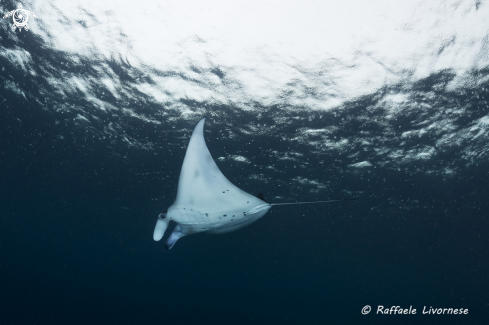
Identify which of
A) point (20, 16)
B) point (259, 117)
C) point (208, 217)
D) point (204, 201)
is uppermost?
point (259, 117)

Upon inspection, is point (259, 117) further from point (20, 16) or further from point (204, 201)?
point (20, 16)

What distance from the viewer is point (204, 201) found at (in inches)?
177

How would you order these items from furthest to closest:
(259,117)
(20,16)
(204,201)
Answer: (259,117) → (20,16) → (204,201)

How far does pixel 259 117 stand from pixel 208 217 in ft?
19.6

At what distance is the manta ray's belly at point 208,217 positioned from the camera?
4.48 metres

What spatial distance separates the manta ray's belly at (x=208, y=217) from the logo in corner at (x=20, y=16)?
6.71 m

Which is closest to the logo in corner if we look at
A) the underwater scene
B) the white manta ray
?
the underwater scene

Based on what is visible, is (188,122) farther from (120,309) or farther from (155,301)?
(155,301)

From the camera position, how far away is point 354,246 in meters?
26.4

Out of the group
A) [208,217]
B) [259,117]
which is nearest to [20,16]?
[259,117]

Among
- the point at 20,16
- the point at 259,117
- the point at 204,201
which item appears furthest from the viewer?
the point at 259,117

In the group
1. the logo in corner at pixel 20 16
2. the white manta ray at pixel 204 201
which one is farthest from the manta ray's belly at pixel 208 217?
the logo in corner at pixel 20 16

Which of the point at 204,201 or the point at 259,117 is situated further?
the point at 259,117

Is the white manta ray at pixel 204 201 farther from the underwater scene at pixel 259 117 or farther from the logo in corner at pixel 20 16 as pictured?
the logo in corner at pixel 20 16
